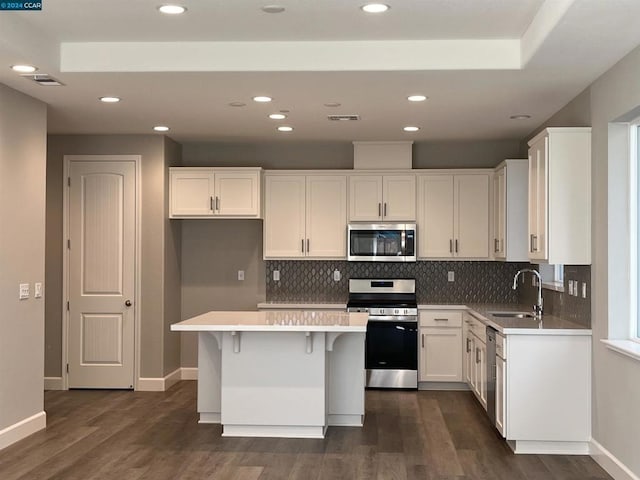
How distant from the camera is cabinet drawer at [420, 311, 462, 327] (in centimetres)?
789

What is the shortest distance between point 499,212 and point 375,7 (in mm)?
3780

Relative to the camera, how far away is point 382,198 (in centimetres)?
814

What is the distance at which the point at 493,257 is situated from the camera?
7988 millimetres

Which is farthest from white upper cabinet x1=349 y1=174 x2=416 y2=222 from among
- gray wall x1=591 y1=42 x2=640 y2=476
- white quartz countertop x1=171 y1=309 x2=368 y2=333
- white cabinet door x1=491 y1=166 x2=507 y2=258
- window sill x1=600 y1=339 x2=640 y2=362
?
window sill x1=600 y1=339 x2=640 y2=362

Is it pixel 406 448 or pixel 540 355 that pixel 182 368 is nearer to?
pixel 406 448

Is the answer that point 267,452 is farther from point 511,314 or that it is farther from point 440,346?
point 440,346

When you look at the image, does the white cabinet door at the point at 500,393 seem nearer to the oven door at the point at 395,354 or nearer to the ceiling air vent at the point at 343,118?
the oven door at the point at 395,354

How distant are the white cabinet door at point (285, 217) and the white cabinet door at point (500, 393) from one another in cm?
303

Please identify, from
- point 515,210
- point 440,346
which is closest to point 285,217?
point 440,346

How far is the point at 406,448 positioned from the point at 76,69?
11.4 feet

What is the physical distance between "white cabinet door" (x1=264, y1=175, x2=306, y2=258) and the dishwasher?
105 inches

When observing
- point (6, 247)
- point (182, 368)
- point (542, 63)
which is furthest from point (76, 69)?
point (182, 368)

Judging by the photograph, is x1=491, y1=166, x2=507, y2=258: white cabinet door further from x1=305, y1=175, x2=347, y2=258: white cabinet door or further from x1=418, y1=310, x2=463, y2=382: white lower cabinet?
x1=305, y1=175, x2=347, y2=258: white cabinet door

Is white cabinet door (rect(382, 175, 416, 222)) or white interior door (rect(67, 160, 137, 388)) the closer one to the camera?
white interior door (rect(67, 160, 137, 388))
